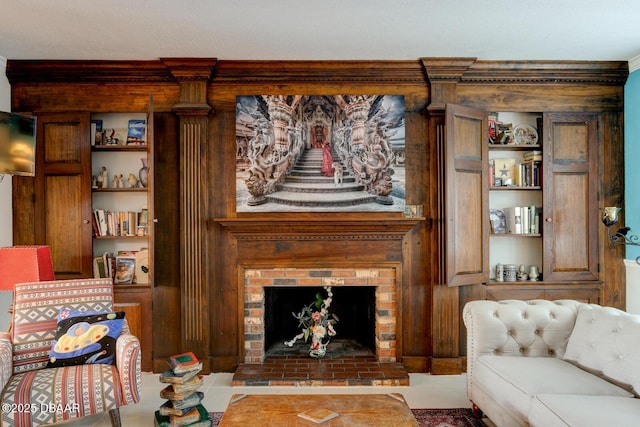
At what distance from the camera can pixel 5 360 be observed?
91.4 inches

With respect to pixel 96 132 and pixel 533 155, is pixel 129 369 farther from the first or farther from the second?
pixel 533 155

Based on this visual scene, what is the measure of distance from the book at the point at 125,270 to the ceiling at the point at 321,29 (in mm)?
1694

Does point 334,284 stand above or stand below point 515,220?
below

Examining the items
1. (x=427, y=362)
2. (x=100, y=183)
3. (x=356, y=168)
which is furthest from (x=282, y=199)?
(x=427, y=362)

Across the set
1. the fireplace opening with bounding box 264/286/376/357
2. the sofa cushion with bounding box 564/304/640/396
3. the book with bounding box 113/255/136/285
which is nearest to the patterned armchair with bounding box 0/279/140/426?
the book with bounding box 113/255/136/285

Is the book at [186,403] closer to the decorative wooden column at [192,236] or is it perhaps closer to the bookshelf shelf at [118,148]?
the decorative wooden column at [192,236]

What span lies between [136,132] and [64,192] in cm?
78

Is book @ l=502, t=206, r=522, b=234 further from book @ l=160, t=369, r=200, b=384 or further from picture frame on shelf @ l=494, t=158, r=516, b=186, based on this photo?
book @ l=160, t=369, r=200, b=384

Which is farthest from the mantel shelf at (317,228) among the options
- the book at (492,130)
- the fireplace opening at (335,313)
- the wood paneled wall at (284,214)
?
the book at (492,130)

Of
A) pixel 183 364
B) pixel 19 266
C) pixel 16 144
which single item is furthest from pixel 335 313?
pixel 16 144

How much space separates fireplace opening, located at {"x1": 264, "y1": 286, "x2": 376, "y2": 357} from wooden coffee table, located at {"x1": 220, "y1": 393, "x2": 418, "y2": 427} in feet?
5.71

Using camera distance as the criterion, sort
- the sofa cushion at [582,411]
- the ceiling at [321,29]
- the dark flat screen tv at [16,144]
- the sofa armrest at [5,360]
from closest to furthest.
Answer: the sofa cushion at [582,411] < the sofa armrest at [5,360] < the ceiling at [321,29] < the dark flat screen tv at [16,144]

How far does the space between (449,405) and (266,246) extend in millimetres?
1853

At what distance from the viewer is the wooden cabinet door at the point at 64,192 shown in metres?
3.48
